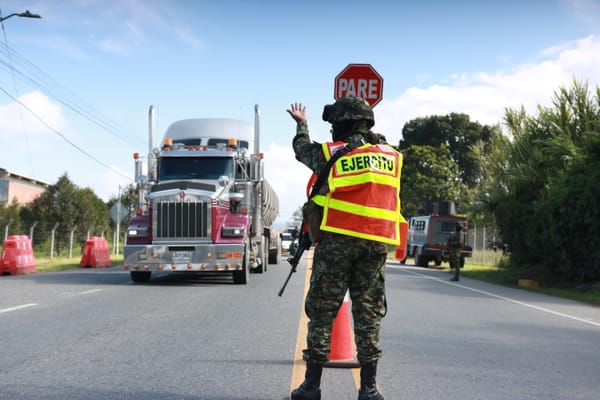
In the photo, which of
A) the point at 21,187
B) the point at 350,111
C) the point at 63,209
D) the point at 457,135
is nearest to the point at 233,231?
the point at 350,111

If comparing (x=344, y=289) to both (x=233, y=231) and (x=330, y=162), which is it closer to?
(x=330, y=162)

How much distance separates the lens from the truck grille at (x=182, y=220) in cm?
1422

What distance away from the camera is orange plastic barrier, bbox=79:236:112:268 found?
69.8 feet

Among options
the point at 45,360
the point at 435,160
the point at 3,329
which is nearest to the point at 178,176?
the point at 3,329

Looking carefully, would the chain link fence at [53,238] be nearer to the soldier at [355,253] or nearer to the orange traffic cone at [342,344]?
the orange traffic cone at [342,344]

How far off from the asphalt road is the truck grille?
2691mm

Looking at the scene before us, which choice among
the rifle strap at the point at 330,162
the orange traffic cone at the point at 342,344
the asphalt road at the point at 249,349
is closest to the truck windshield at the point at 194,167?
the asphalt road at the point at 249,349

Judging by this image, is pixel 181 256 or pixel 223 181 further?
pixel 223 181

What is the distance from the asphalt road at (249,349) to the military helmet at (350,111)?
6.40ft

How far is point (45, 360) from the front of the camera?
563cm

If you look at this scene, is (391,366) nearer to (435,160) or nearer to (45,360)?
(45,360)

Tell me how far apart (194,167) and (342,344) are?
34.3 feet

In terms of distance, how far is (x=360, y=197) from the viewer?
420 cm

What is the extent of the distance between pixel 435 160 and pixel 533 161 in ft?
100
